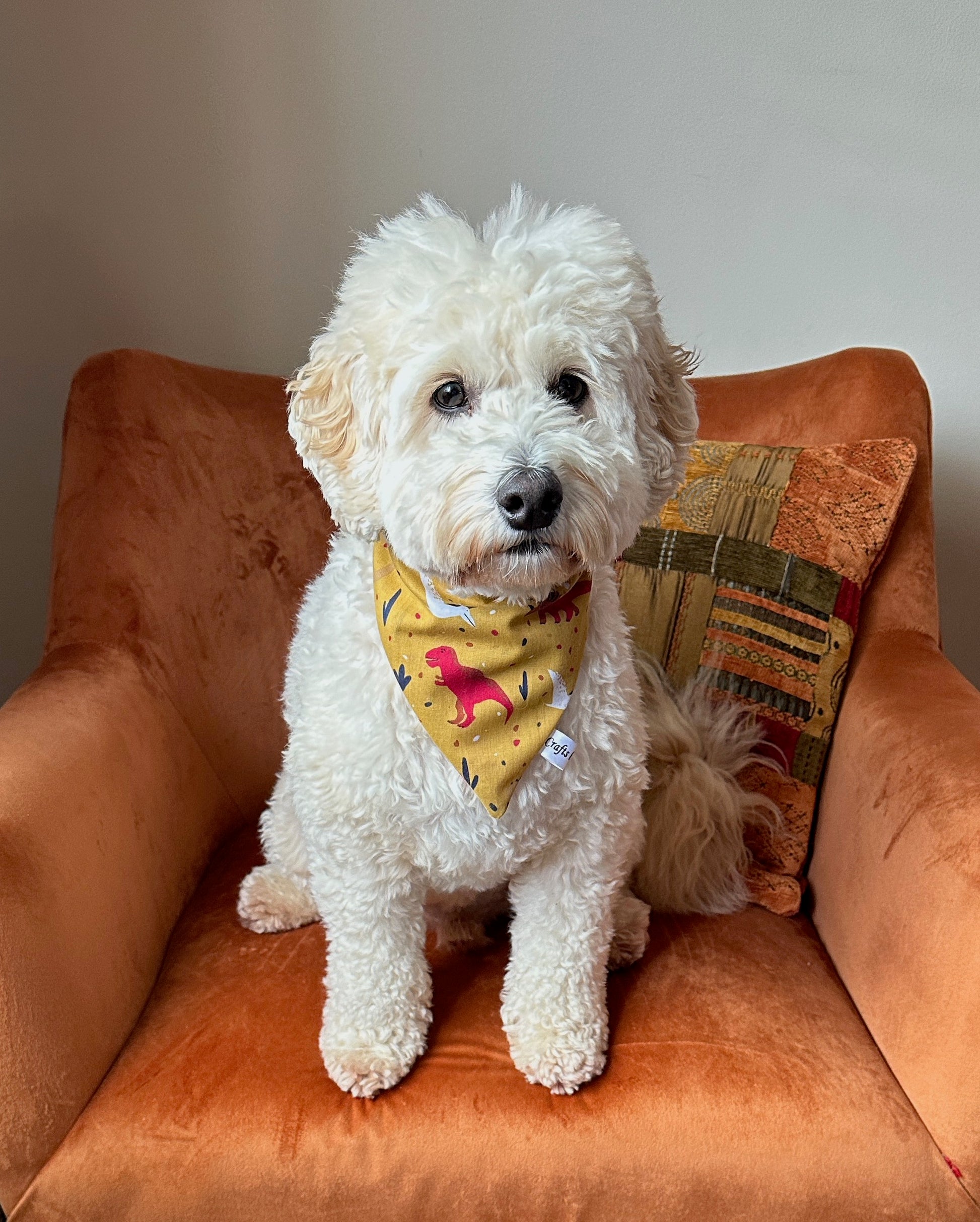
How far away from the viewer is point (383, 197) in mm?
1861

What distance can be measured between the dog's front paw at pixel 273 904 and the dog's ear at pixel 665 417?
76cm

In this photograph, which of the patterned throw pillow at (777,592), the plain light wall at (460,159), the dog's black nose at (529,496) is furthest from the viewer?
the plain light wall at (460,159)

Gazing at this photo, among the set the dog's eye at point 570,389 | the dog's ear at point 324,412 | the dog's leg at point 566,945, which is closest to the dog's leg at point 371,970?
the dog's leg at point 566,945

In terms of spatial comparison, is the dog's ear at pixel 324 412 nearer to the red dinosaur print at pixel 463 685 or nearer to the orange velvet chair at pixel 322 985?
the red dinosaur print at pixel 463 685

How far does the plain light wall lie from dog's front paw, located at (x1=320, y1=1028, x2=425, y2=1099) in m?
1.37

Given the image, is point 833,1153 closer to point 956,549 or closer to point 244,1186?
point 244,1186

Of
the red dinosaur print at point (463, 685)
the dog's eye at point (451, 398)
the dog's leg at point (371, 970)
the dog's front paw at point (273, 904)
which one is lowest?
the dog's front paw at point (273, 904)

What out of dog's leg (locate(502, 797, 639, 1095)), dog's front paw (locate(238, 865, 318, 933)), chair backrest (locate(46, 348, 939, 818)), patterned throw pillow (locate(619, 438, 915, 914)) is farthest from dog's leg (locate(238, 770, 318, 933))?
patterned throw pillow (locate(619, 438, 915, 914))

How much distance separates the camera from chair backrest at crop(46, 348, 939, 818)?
Answer: 4.80 ft

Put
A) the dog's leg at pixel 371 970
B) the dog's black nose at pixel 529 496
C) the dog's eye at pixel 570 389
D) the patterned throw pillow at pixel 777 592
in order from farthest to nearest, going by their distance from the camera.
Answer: the patterned throw pillow at pixel 777 592
the dog's leg at pixel 371 970
the dog's eye at pixel 570 389
the dog's black nose at pixel 529 496

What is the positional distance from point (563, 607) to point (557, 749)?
0.16 metres

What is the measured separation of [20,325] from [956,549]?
6.66 feet

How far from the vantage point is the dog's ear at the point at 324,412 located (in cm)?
101

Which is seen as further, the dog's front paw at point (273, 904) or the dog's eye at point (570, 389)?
the dog's front paw at point (273, 904)
